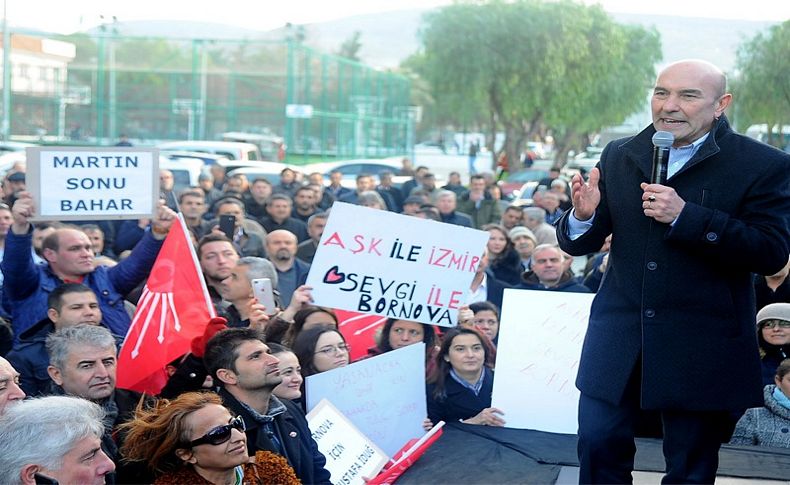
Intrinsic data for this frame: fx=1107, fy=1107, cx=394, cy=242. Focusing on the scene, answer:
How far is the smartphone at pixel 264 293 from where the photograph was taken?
278 inches

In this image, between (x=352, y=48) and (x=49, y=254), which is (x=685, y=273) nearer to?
(x=49, y=254)

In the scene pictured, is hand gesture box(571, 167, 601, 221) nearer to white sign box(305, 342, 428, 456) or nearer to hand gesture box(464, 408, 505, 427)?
white sign box(305, 342, 428, 456)

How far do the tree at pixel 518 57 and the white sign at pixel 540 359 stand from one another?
3211 centimetres

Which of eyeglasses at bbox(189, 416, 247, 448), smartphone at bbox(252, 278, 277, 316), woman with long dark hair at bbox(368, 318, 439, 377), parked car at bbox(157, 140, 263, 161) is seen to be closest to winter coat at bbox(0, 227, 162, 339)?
smartphone at bbox(252, 278, 277, 316)

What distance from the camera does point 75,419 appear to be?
13.0 ft

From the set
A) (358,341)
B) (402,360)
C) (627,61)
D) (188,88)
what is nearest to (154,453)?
(402,360)

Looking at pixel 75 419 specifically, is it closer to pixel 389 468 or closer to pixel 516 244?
pixel 389 468

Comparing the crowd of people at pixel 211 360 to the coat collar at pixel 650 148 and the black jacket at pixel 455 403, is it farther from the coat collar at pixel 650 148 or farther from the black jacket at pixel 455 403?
the coat collar at pixel 650 148

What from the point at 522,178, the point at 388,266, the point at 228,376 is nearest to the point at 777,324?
the point at 388,266

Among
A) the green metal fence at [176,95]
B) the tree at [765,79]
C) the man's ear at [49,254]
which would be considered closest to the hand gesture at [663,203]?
the man's ear at [49,254]

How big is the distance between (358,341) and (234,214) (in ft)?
12.5

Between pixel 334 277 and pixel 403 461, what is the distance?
1.96m

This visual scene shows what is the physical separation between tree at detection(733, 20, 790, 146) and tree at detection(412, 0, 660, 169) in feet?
19.6

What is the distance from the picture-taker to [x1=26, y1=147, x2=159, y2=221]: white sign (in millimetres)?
7816
